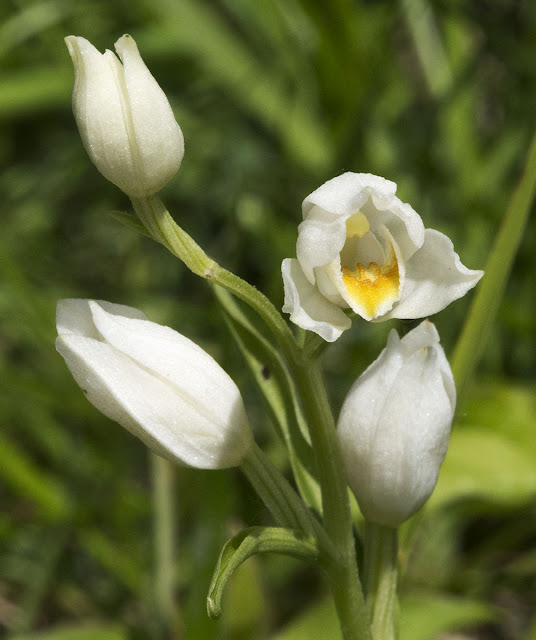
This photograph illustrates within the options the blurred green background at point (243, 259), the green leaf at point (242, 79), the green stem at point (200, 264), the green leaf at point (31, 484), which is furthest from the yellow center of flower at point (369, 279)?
the green leaf at point (242, 79)

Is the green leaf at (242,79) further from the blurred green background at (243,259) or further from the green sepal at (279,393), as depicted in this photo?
the green sepal at (279,393)

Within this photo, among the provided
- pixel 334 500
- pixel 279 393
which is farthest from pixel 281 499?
pixel 279 393

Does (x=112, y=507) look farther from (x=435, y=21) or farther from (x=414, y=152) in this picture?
(x=435, y=21)

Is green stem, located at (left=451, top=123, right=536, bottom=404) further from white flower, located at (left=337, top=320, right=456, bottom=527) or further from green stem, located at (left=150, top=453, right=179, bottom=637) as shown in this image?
green stem, located at (left=150, top=453, right=179, bottom=637)

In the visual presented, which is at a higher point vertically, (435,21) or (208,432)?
(208,432)

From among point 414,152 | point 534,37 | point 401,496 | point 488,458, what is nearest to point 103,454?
point 488,458
